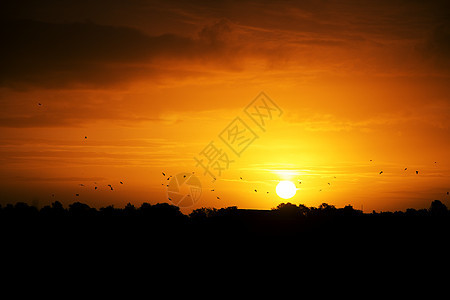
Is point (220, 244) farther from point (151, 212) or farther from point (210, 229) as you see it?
point (151, 212)

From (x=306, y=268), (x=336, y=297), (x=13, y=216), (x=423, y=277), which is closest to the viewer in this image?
(x=336, y=297)

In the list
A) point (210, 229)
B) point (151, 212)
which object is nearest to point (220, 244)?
point (210, 229)

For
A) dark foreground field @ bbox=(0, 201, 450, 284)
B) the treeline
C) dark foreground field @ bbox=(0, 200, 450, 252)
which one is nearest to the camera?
dark foreground field @ bbox=(0, 201, 450, 284)

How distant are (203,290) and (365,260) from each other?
74.9 ft

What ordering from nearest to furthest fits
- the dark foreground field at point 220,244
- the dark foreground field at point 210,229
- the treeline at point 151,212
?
the dark foreground field at point 220,244, the dark foreground field at point 210,229, the treeline at point 151,212

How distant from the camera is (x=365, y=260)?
224 feet

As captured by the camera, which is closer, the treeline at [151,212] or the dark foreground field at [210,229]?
the dark foreground field at [210,229]

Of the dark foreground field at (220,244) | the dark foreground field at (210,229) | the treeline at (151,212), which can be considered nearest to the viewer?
the dark foreground field at (220,244)

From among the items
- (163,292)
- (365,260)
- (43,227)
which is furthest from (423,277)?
(43,227)

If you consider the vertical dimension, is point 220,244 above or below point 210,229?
below

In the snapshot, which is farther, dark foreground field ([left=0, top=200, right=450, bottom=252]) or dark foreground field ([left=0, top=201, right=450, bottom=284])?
dark foreground field ([left=0, top=200, right=450, bottom=252])

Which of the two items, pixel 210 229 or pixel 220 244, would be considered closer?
pixel 220 244

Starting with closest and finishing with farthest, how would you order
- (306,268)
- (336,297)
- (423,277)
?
(336,297) < (423,277) < (306,268)

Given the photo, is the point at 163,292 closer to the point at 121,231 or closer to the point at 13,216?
the point at 121,231
